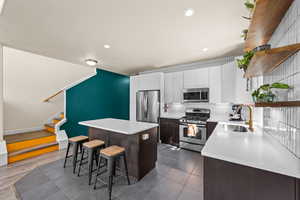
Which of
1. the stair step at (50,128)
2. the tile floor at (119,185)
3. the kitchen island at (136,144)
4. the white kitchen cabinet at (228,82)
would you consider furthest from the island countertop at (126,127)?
the stair step at (50,128)

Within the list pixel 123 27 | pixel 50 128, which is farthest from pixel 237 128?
pixel 50 128

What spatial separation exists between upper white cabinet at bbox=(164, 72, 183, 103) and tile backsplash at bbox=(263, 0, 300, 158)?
2505 mm

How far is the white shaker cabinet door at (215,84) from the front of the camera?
3.14 metres

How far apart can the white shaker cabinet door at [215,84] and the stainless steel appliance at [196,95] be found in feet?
0.41

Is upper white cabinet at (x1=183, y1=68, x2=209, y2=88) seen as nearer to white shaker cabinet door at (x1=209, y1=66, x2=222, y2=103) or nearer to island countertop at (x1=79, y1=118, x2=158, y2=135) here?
white shaker cabinet door at (x1=209, y1=66, x2=222, y2=103)

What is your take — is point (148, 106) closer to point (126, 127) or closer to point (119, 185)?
point (126, 127)

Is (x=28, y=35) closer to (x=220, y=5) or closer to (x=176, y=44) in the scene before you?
(x=176, y=44)

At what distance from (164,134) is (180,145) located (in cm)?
57

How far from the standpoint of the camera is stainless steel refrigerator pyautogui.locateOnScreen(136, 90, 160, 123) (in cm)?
387

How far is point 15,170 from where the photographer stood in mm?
2322

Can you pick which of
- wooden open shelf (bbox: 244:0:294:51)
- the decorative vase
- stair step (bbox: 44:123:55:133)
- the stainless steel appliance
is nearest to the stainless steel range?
the stainless steel appliance

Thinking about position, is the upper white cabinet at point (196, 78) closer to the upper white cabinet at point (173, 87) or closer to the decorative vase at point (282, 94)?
the upper white cabinet at point (173, 87)

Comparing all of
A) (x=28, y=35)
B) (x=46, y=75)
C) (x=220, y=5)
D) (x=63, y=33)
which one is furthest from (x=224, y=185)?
(x=46, y=75)

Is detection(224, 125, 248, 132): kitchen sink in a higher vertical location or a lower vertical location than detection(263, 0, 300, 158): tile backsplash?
lower
